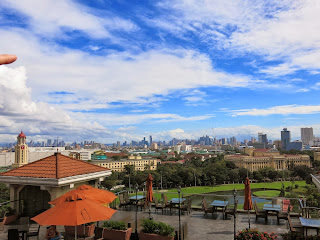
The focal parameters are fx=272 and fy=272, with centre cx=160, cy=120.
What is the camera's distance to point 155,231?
857cm

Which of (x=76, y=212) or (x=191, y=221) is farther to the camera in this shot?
(x=191, y=221)

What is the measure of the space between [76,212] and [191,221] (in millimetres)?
6394

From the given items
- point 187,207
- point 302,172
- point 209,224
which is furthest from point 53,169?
point 302,172

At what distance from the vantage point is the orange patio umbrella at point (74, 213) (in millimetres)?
6234

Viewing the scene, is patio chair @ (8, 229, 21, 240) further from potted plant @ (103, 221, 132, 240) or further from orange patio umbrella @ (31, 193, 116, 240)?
potted plant @ (103, 221, 132, 240)

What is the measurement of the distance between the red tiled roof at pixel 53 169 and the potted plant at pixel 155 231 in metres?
4.08

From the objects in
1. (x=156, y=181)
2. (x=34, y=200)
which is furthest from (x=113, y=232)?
(x=156, y=181)

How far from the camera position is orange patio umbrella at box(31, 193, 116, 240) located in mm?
6234

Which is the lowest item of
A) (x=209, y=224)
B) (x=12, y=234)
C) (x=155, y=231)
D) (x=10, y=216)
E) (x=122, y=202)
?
(x=209, y=224)

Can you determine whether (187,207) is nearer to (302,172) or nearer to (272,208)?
(272,208)

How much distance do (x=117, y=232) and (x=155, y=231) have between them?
1182 mm

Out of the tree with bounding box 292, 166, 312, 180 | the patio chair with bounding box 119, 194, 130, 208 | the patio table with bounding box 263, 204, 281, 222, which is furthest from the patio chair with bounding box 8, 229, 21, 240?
the tree with bounding box 292, 166, 312, 180

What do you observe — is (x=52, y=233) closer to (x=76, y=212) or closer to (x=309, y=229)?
(x=76, y=212)

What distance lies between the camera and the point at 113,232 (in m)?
8.45
